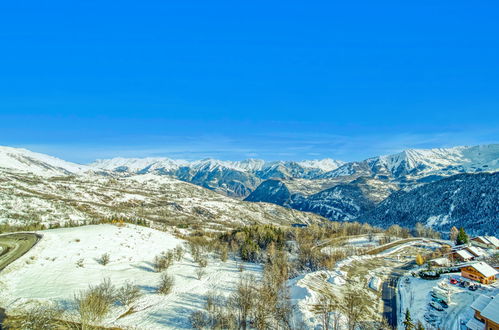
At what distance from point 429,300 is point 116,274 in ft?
255

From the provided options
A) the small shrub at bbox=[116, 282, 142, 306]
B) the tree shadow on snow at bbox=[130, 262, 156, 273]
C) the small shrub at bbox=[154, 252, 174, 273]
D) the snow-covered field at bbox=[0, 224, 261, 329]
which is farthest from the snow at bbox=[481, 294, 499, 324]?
the tree shadow on snow at bbox=[130, 262, 156, 273]

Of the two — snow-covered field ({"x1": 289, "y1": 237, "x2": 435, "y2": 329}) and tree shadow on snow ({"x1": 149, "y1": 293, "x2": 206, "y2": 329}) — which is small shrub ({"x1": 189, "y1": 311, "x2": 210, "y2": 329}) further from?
snow-covered field ({"x1": 289, "y1": 237, "x2": 435, "y2": 329})

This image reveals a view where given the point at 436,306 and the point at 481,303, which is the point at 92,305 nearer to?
the point at 481,303

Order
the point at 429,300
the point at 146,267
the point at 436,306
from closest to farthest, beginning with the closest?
the point at 436,306
the point at 429,300
the point at 146,267

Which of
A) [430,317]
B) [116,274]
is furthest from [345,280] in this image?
[116,274]

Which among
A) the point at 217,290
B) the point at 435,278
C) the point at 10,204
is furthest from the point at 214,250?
the point at 10,204

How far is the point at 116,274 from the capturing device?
6216cm

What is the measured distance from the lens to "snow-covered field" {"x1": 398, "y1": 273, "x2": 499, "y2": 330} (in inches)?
2124

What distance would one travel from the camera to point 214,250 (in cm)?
10931

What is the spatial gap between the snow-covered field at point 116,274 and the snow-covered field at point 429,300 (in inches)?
1656

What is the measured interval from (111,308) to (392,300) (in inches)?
2622

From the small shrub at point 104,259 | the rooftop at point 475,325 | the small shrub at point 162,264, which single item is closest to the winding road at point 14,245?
the small shrub at point 104,259

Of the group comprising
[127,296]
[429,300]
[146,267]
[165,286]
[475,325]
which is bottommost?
[429,300]

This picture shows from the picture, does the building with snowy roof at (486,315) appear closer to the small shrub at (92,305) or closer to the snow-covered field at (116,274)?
the snow-covered field at (116,274)
